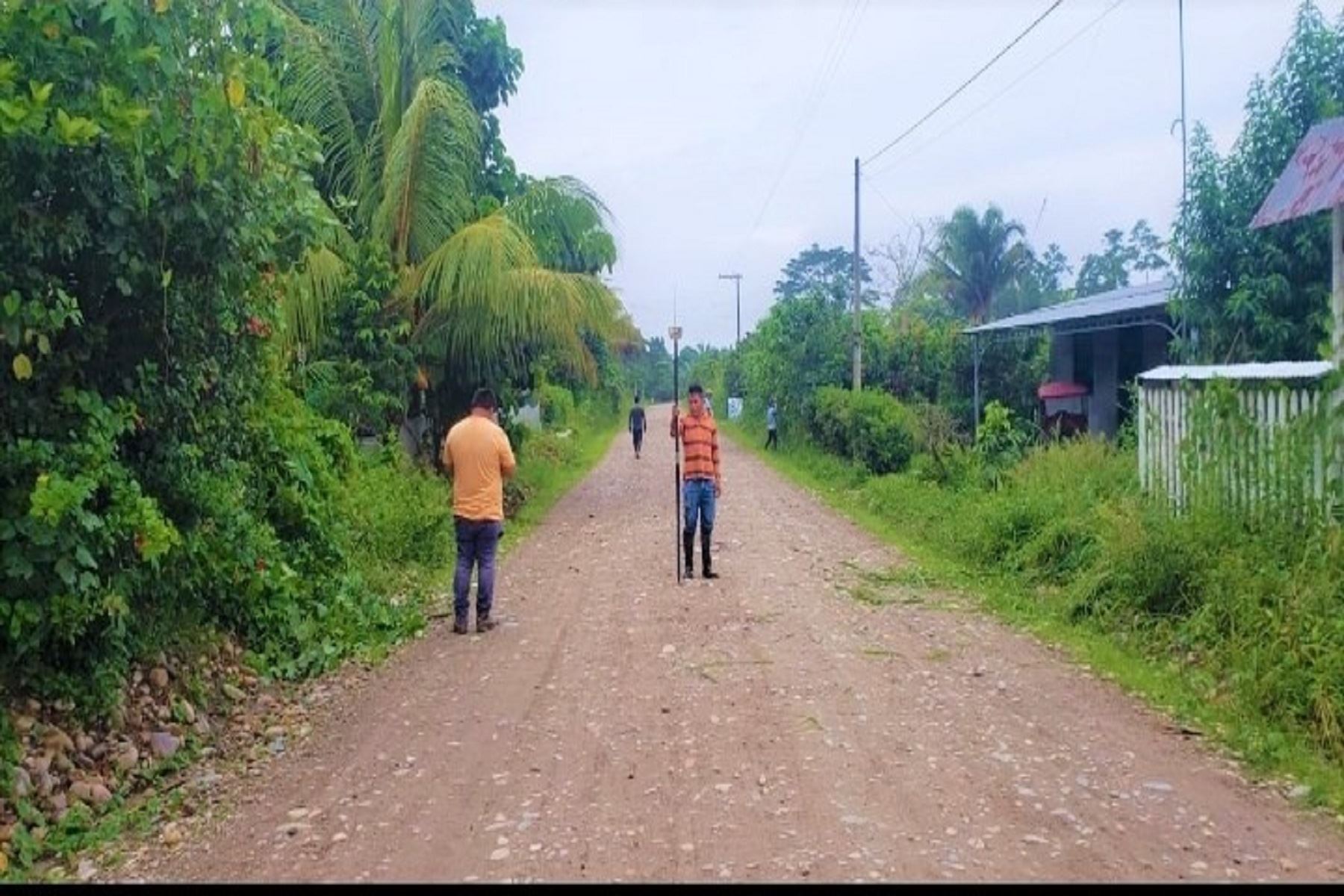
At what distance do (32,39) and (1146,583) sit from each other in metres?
7.22

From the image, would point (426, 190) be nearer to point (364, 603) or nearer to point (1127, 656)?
point (364, 603)

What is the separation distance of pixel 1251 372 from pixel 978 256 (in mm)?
34887

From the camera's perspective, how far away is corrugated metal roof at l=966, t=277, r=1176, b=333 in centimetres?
1838

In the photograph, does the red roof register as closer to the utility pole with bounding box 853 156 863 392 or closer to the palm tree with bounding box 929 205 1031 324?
the utility pole with bounding box 853 156 863 392

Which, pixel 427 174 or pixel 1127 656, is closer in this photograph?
pixel 1127 656

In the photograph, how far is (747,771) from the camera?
528 centimetres

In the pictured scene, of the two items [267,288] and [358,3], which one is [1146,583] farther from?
[358,3]

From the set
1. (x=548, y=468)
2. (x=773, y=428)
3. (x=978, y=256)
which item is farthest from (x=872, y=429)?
(x=978, y=256)

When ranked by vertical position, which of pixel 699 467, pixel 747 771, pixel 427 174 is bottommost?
pixel 747 771

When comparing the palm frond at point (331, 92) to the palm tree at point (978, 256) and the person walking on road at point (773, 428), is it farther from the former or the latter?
the palm tree at point (978, 256)

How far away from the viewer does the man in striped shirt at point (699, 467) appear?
10266 millimetres

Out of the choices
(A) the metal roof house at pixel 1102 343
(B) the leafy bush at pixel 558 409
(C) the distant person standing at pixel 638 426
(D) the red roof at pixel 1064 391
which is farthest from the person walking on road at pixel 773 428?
(D) the red roof at pixel 1064 391

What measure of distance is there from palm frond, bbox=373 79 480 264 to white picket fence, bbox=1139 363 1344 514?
8.83 metres

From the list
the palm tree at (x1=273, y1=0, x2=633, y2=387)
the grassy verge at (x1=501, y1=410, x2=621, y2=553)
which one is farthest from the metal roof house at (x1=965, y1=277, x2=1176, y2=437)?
the palm tree at (x1=273, y1=0, x2=633, y2=387)
